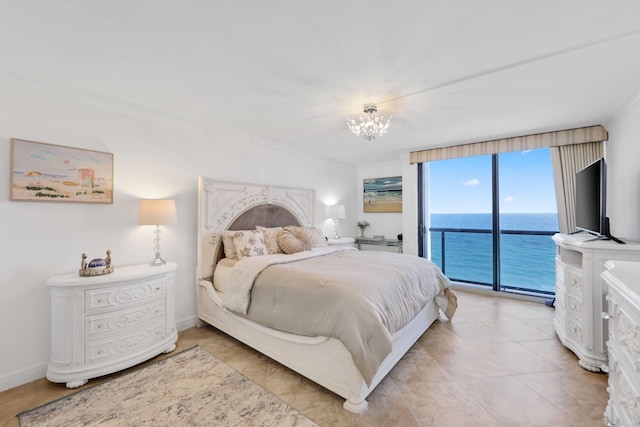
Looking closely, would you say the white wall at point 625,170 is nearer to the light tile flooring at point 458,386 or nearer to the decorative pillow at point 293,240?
the light tile flooring at point 458,386

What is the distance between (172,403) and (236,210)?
85.5 inches

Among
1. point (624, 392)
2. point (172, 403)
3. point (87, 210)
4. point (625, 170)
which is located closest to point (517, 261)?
point (625, 170)

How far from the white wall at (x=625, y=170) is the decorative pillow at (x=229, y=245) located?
4.10 m

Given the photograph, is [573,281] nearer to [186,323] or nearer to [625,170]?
[625,170]

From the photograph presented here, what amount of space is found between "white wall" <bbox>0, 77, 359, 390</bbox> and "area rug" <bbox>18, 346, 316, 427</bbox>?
2.24 ft

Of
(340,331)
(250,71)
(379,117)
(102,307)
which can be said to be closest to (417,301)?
(340,331)

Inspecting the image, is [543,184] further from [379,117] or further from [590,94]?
[379,117]

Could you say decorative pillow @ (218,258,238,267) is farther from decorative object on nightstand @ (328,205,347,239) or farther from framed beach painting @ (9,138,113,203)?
decorative object on nightstand @ (328,205,347,239)

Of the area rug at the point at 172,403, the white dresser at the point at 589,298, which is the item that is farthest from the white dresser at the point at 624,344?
the area rug at the point at 172,403

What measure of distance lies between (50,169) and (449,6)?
10.5 ft

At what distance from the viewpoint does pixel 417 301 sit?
8.02 feet

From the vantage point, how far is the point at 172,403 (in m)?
1.87

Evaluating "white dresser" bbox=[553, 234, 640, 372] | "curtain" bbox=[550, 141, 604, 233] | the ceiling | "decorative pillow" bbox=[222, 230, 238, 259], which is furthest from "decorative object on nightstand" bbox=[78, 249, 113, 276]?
"curtain" bbox=[550, 141, 604, 233]

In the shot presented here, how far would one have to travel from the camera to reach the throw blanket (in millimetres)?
1770
